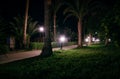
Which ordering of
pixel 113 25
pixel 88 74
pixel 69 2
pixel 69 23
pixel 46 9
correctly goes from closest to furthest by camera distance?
pixel 113 25 → pixel 88 74 → pixel 46 9 → pixel 69 2 → pixel 69 23

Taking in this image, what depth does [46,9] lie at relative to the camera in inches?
877

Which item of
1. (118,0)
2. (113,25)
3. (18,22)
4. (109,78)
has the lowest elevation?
(109,78)

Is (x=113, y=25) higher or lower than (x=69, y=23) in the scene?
lower

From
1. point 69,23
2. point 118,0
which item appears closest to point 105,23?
point 118,0

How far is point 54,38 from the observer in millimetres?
42250

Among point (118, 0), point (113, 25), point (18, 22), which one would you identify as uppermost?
point (18, 22)

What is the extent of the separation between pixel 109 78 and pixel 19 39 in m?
24.6

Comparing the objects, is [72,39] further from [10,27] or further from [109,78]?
[109,78]

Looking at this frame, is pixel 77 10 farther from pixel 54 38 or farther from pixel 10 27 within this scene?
pixel 10 27

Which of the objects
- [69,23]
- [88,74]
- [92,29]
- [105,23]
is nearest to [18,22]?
[92,29]

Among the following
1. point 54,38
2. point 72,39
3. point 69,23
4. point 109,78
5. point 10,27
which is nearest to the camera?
point 109,78

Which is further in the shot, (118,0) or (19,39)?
(19,39)

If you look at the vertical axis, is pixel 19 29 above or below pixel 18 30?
above

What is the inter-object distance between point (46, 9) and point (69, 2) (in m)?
14.8
